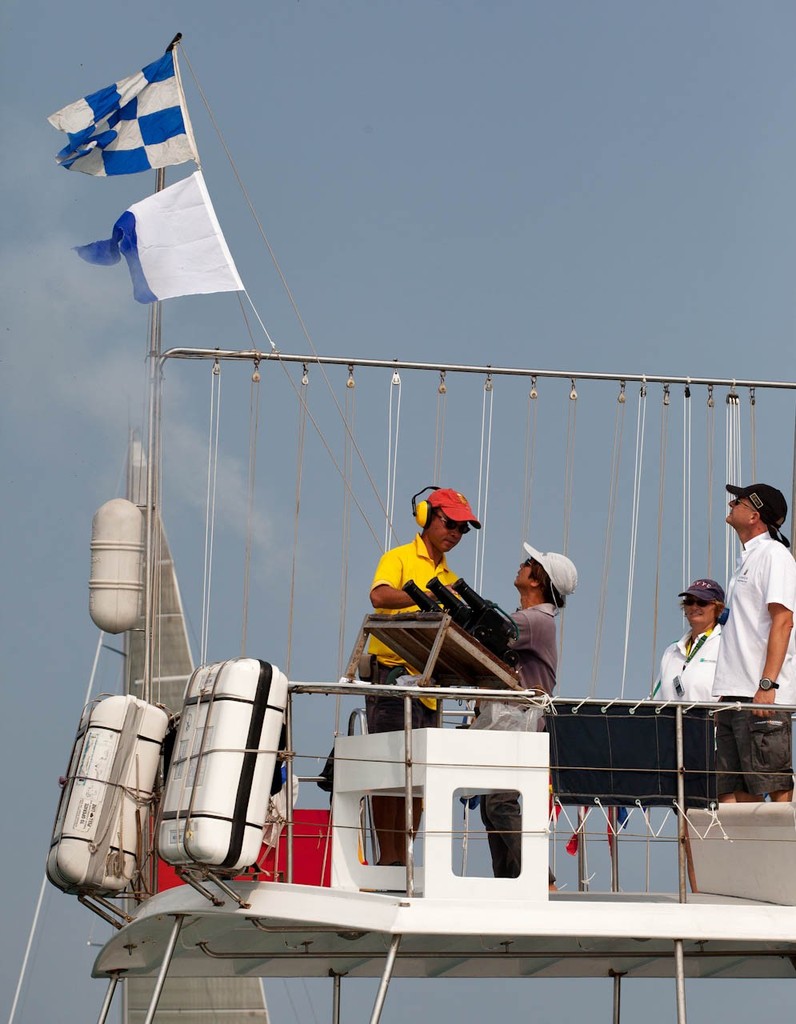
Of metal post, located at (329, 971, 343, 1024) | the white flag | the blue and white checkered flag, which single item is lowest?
metal post, located at (329, 971, 343, 1024)

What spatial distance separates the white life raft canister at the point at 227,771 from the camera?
1085 cm

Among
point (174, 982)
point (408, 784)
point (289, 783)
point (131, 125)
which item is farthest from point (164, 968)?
point (174, 982)

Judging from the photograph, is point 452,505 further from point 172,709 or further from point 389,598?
point 172,709

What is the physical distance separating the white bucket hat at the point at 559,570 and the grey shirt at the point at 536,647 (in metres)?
0.18

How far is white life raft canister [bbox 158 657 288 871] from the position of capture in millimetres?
10852

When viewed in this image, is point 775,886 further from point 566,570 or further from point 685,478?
point 685,478

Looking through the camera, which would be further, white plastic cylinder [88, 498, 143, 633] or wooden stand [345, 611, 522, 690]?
white plastic cylinder [88, 498, 143, 633]

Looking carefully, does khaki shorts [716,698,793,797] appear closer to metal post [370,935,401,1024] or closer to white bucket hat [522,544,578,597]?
white bucket hat [522,544,578,597]

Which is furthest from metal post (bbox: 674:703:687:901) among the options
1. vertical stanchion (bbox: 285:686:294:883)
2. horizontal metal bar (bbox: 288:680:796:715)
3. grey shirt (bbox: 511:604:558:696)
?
vertical stanchion (bbox: 285:686:294:883)

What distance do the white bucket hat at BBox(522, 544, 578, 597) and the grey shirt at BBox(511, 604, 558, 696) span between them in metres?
0.18

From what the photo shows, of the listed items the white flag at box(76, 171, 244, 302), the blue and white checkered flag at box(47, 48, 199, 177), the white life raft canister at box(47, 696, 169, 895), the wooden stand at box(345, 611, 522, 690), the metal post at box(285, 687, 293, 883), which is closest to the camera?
the wooden stand at box(345, 611, 522, 690)

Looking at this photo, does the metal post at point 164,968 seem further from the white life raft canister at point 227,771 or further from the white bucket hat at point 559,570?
the white bucket hat at point 559,570

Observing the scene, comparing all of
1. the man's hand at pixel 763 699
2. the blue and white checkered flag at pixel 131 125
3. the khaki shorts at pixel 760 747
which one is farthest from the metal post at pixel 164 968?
the blue and white checkered flag at pixel 131 125

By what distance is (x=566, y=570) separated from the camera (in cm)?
1202
